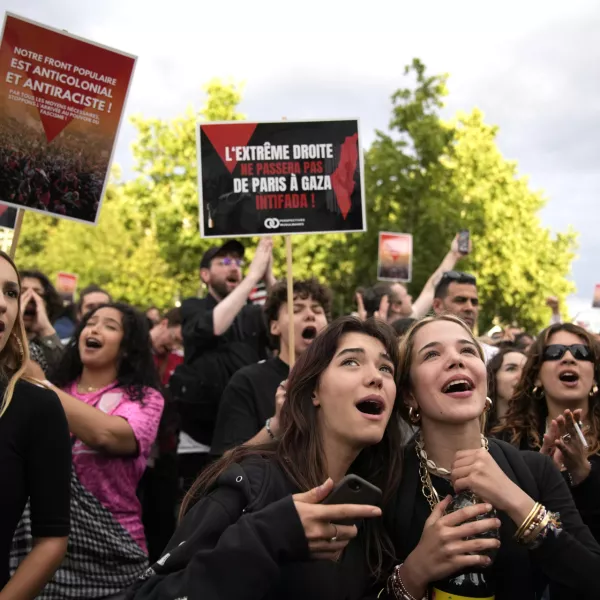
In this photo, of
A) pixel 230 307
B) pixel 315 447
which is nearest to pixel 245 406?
pixel 230 307

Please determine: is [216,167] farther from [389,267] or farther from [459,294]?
[389,267]

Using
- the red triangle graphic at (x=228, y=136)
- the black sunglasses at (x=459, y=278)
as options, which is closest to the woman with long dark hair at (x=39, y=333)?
the red triangle graphic at (x=228, y=136)

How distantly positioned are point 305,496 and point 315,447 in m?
0.64

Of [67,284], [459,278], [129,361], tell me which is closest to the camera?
[129,361]

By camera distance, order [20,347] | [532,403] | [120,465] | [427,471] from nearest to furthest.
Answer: [427,471] < [20,347] < [120,465] < [532,403]

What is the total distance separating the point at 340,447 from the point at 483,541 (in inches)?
22.1

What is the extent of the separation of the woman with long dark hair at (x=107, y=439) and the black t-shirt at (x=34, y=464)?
678mm

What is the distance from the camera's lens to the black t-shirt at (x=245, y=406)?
439 cm

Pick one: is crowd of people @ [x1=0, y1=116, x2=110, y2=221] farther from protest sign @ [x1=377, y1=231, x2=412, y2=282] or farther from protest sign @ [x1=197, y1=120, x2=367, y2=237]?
protest sign @ [x1=377, y1=231, x2=412, y2=282]

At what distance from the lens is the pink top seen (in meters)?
4.04

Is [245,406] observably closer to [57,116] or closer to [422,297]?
[57,116]

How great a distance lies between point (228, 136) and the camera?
552 centimetres

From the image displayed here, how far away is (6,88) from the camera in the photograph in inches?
173

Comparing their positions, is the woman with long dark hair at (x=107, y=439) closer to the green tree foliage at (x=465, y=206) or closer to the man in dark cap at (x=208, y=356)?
the man in dark cap at (x=208, y=356)
